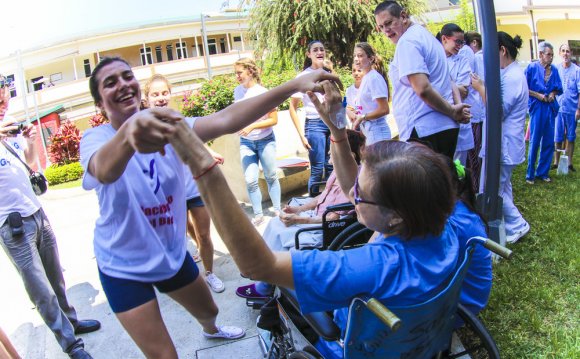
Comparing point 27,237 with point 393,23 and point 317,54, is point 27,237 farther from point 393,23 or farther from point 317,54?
point 317,54

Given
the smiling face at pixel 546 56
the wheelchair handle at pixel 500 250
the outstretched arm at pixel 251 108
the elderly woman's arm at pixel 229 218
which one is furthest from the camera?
the smiling face at pixel 546 56

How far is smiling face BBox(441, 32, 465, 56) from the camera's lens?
197 inches

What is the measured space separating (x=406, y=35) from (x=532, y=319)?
214 centimetres

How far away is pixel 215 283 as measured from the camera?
13.4ft

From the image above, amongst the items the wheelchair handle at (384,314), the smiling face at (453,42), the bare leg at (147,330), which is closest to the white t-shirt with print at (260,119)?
the smiling face at (453,42)

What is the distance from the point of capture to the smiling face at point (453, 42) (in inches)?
197

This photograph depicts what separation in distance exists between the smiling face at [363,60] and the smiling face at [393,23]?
3.58 ft

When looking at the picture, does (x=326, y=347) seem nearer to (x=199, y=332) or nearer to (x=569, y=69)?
(x=199, y=332)

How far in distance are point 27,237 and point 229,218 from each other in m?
2.39

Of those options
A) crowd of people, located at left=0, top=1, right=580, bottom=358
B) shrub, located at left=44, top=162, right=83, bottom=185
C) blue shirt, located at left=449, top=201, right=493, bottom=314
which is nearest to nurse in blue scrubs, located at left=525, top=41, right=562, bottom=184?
crowd of people, located at left=0, top=1, right=580, bottom=358

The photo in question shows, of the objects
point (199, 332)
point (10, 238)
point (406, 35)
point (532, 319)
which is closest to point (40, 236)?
point (10, 238)

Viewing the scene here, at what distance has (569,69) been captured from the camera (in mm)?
7469

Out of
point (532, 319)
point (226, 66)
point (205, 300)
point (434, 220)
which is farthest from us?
point (226, 66)

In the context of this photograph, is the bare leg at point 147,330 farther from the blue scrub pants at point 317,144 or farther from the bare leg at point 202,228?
the blue scrub pants at point 317,144
